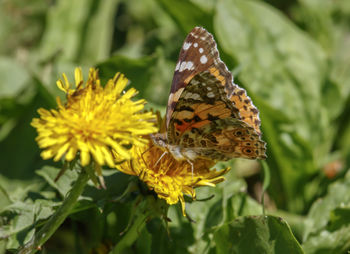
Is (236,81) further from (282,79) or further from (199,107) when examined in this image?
(199,107)

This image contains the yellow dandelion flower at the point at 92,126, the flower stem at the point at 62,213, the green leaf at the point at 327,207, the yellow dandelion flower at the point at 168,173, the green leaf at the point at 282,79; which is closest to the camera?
the yellow dandelion flower at the point at 92,126

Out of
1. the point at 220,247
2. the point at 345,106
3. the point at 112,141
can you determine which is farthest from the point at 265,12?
the point at 112,141

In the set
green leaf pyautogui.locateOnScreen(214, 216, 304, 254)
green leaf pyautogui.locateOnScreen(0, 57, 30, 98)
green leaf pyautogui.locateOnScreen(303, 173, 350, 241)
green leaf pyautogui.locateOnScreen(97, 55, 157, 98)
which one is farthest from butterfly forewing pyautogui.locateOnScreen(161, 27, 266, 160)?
green leaf pyautogui.locateOnScreen(0, 57, 30, 98)

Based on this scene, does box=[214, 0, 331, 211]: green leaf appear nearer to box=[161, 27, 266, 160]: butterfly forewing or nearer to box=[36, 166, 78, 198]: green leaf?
box=[161, 27, 266, 160]: butterfly forewing

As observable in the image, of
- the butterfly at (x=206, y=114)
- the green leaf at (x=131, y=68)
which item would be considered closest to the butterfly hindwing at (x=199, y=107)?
the butterfly at (x=206, y=114)

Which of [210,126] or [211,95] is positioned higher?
[211,95]

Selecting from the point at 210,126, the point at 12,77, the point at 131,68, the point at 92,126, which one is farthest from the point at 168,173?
the point at 12,77

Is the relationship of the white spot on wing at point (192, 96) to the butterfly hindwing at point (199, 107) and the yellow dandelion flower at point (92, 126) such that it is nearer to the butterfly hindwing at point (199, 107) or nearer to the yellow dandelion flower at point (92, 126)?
the butterfly hindwing at point (199, 107)

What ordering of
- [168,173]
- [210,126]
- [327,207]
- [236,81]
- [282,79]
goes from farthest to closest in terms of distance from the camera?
1. [282,79]
2. [236,81]
3. [327,207]
4. [210,126]
5. [168,173]
